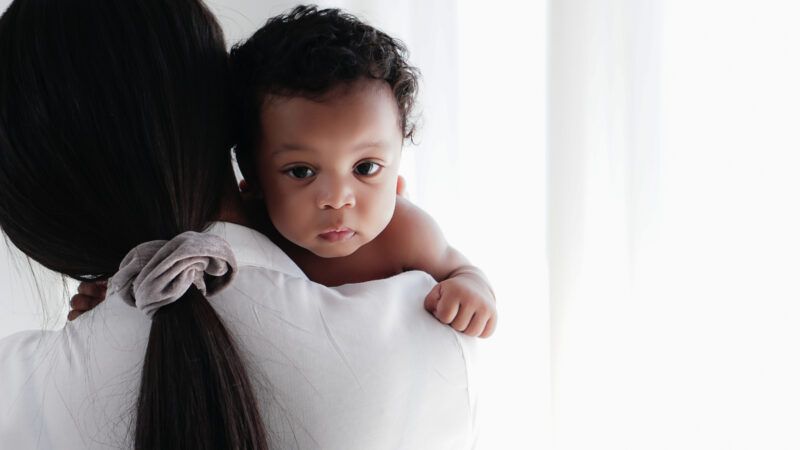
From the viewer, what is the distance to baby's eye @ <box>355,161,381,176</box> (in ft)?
3.03

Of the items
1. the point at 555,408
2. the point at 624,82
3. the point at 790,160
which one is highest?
the point at 624,82

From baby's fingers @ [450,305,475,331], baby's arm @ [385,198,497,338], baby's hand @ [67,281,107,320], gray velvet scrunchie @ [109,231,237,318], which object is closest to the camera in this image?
gray velvet scrunchie @ [109,231,237,318]

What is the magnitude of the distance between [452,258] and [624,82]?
1.27 feet

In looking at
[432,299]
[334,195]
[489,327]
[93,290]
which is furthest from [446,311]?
[93,290]

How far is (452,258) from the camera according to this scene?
101cm

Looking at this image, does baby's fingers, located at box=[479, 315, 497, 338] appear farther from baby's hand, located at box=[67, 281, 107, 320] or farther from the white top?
baby's hand, located at box=[67, 281, 107, 320]

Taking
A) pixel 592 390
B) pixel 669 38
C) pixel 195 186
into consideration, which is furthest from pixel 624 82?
pixel 195 186

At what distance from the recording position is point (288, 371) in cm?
66

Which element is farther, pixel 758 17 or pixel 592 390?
pixel 592 390

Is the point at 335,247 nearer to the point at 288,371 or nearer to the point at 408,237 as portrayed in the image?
the point at 408,237

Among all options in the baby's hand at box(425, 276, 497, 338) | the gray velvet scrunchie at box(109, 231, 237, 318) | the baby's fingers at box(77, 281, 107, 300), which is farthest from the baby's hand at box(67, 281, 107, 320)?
the baby's hand at box(425, 276, 497, 338)

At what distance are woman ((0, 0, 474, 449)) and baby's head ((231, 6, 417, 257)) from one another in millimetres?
194

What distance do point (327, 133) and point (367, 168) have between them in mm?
76

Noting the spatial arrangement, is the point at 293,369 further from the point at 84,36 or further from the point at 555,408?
the point at 555,408
